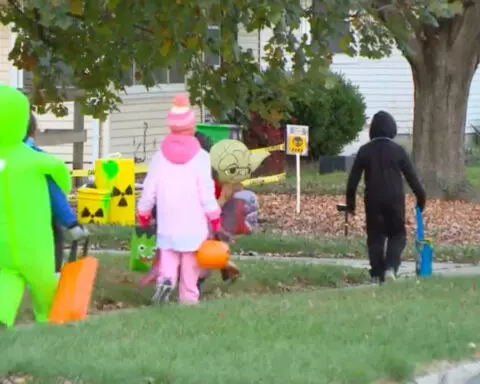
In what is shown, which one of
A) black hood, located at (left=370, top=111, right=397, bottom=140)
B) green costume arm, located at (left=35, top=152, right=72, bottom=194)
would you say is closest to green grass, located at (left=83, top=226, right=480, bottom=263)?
black hood, located at (left=370, top=111, right=397, bottom=140)

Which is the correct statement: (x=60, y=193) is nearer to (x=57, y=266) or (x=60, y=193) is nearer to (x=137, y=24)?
(x=57, y=266)

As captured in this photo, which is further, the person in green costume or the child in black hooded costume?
the child in black hooded costume

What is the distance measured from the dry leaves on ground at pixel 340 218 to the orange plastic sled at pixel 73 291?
27.7ft

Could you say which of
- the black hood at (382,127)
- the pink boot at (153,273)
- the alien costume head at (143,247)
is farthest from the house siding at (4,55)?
the pink boot at (153,273)

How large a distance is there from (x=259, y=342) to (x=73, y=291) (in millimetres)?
1371

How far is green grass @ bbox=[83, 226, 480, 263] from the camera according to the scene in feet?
47.7

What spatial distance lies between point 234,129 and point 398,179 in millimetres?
8752

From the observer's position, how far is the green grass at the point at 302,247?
1453 cm

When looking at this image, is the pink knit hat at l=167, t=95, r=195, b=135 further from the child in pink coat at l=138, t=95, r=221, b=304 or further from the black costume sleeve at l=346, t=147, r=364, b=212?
the black costume sleeve at l=346, t=147, r=364, b=212

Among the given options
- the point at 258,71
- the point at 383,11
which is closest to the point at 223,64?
the point at 258,71

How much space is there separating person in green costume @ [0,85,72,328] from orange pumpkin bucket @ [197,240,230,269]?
1705 mm

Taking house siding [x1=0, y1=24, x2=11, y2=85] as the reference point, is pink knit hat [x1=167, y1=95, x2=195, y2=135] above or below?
below

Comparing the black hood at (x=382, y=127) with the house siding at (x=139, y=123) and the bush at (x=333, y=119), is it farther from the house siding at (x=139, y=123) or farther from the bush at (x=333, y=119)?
the bush at (x=333, y=119)

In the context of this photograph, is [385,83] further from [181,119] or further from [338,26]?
[338,26]
